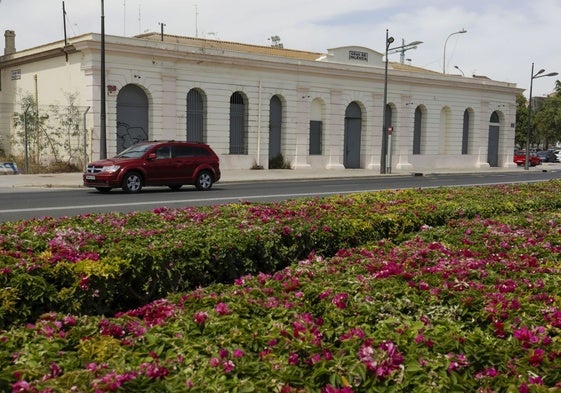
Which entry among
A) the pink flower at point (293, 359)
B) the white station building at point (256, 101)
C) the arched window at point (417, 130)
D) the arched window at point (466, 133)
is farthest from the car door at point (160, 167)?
the arched window at point (466, 133)

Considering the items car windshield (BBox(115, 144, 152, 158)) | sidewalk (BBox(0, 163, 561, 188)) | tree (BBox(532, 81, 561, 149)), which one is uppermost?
tree (BBox(532, 81, 561, 149))

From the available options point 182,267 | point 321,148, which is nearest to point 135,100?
point 321,148

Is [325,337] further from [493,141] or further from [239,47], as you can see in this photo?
[493,141]

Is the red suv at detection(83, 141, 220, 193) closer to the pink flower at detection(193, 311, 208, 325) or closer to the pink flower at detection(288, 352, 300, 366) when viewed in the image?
the pink flower at detection(193, 311, 208, 325)

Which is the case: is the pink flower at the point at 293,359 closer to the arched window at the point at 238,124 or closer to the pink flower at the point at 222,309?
the pink flower at the point at 222,309

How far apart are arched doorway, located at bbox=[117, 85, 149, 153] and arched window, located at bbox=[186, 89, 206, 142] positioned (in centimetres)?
232

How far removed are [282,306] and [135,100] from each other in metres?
26.8

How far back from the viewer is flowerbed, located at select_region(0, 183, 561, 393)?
281cm

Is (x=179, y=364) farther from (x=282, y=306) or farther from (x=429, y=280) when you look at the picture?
(x=429, y=280)

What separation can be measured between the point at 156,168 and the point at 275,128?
50.8 feet

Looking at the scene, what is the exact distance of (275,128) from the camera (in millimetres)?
34812

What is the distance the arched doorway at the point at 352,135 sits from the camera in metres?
37.8

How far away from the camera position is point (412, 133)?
4088cm

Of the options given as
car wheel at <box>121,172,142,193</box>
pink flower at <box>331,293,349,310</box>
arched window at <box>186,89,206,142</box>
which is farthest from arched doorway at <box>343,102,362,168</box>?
pink flower at <box>331,293,349,310</box>
